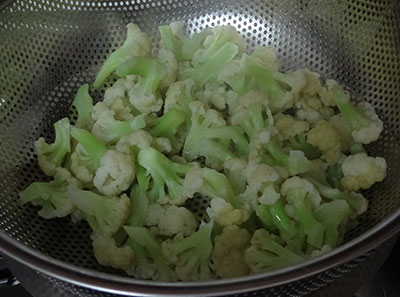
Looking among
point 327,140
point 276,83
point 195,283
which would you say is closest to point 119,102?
point 276,83

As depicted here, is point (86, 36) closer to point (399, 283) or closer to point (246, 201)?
point (246, 201)

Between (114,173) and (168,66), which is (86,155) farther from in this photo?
(168,66)

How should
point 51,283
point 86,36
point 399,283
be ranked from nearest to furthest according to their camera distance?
point 51,283 < point 399,283 < point 86,36

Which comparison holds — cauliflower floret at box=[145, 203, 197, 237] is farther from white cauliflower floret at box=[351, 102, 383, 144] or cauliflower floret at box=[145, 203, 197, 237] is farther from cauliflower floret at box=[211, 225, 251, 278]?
white cauliflower floret at box=[351, 102, 383, 144]

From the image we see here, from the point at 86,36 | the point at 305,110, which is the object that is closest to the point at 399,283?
the point at 305,110

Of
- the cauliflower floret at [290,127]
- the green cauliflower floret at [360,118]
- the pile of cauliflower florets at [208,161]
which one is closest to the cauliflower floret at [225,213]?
the pile of cauliflower florets at [208,161]

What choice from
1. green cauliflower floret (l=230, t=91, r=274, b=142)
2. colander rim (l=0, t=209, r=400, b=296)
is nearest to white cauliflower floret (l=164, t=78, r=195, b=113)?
green cauliflower floret (l=230, t=91, r=274, b=142)
